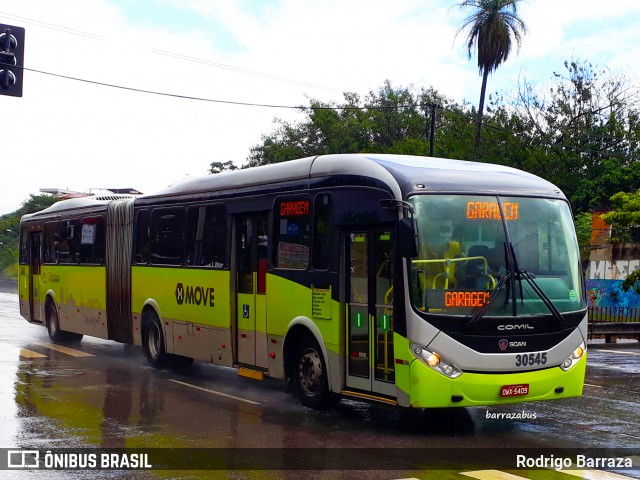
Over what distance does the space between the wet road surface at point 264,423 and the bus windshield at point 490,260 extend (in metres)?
1.54

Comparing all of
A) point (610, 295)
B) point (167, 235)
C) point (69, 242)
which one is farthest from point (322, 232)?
point (610, 295)

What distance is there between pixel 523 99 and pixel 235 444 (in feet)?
146

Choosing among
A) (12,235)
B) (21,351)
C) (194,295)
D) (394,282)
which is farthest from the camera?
(12,235)

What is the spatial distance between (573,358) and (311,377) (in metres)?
3.35

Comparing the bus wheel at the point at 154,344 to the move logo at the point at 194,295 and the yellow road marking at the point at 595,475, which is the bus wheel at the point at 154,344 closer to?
the move logo at the point at 194,295

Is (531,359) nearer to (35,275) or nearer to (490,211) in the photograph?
(490,211)

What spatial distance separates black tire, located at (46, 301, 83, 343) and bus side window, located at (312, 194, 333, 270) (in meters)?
11.6

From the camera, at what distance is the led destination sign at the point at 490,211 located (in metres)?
10.3

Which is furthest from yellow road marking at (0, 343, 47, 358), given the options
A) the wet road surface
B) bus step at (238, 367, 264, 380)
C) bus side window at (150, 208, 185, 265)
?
bus step at (238, 367, 264, 380)

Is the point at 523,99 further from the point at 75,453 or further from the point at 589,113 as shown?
the point at 75,453

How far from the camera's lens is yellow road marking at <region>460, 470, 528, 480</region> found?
317 inches

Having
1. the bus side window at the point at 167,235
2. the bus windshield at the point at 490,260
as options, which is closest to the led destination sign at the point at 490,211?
the bus windshield at the point at 490,260

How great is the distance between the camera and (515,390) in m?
10.0

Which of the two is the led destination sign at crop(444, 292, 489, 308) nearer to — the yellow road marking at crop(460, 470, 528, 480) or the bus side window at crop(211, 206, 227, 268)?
the yellow road marking at crop(460, 470, 528, 480)
